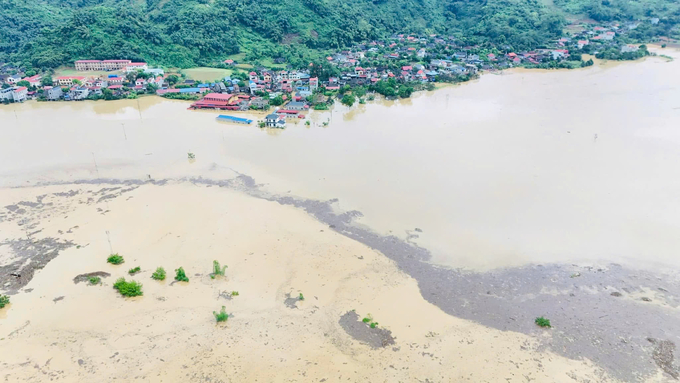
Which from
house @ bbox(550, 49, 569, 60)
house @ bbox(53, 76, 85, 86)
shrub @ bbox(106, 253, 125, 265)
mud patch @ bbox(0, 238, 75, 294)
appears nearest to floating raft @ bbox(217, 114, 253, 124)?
mud patch @ bbox(0, 238, 75, 294)

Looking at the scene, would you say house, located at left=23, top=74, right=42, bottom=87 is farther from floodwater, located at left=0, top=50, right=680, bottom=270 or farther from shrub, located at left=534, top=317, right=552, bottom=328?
shrub, located at left=534, top=317, right=552, bottom=328

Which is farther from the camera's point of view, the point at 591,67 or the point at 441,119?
the point at 591,67

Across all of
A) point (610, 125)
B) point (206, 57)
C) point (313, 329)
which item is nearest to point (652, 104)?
point (610, 125)

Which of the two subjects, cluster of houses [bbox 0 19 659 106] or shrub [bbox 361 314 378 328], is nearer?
shrub [bbox 361 314 378 328]

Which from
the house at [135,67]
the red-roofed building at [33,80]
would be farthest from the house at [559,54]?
the red-roofed building at [33,80]

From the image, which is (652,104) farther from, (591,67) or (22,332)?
(22,332)
